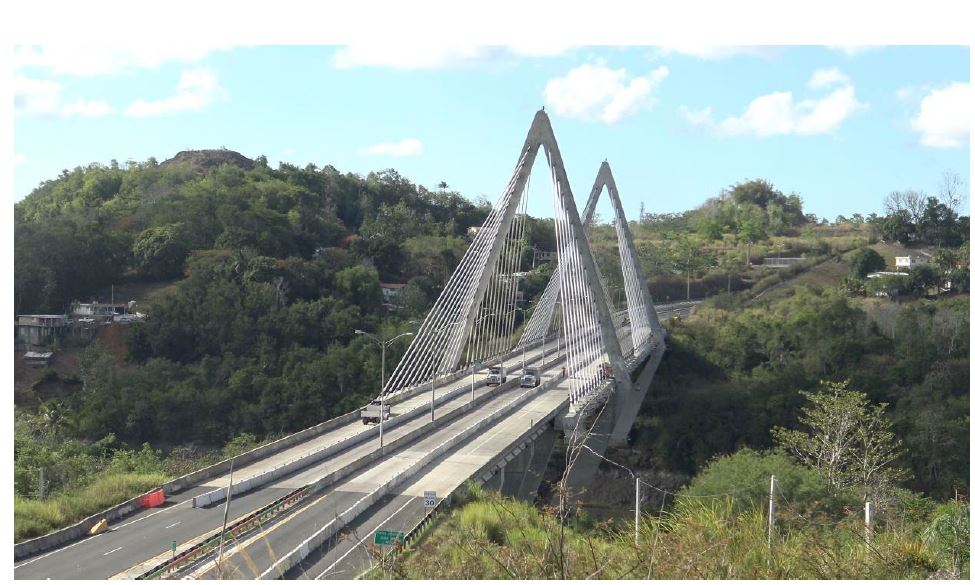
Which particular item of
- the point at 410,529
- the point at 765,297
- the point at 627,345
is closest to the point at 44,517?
the point at 410,529

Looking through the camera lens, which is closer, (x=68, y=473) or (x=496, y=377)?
(x=68, y=473)

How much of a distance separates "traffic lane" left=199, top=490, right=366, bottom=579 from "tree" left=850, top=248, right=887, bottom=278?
2965 inches

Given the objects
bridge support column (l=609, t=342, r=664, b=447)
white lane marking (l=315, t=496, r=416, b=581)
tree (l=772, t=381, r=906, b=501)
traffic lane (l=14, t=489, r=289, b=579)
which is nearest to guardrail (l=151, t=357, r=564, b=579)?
traffic lane (l=14, t=489, r=289, b=579)

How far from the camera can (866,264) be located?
92.9m

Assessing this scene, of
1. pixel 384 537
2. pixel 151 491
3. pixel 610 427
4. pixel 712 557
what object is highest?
pixel 712 557

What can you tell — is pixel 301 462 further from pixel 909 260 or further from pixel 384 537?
pixel 909 260

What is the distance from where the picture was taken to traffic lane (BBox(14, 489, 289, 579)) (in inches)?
796

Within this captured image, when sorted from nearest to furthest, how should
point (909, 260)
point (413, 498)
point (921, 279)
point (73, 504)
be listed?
1. point (73, 504)
2. point (413, 498)
3. point (921, 279)
4. point (909, 260)

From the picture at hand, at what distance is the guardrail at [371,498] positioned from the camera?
62.2ft

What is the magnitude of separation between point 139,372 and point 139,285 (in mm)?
17558

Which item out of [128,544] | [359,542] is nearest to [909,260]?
[128,544]

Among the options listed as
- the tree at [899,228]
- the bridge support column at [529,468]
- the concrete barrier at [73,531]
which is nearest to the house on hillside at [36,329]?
the bridge support column at [529,468]

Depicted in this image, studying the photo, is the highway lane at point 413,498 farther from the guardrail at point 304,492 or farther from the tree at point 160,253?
the tree at point 160,253

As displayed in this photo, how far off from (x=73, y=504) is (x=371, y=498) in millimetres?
7169
